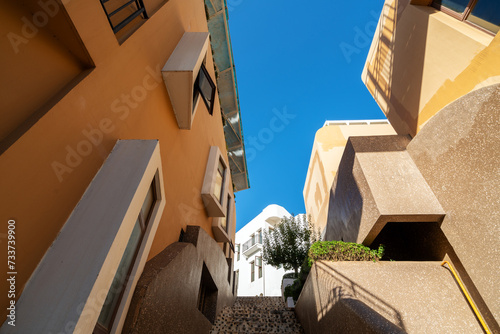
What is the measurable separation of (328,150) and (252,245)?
16.4m

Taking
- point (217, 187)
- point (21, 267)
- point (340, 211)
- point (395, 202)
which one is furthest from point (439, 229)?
point (21, 267)

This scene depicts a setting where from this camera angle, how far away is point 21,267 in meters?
1.52

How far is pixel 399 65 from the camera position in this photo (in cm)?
798

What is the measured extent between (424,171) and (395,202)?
130 cm

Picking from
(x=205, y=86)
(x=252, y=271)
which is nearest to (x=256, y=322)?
(x=205, y=86)

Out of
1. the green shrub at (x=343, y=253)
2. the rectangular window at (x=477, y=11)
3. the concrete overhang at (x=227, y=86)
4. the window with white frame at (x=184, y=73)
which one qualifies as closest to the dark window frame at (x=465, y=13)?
the rectangular window at (x=477, y=11)

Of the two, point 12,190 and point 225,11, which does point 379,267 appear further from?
point 225,11

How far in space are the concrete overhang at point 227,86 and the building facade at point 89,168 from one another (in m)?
6.03

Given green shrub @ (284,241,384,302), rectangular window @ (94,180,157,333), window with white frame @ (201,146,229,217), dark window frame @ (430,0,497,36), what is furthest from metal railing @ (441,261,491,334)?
rectangular window @ (94,180,157,333)

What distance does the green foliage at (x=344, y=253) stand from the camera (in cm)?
575

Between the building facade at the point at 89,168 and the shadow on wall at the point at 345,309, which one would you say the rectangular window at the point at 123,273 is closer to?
the building facade at the point at 89,168

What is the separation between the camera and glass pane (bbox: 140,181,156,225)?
3.07 meters

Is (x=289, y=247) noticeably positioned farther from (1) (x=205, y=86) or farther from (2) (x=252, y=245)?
(2) (x=252, y=245)

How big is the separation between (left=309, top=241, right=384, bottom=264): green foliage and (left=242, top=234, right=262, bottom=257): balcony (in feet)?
64.8
